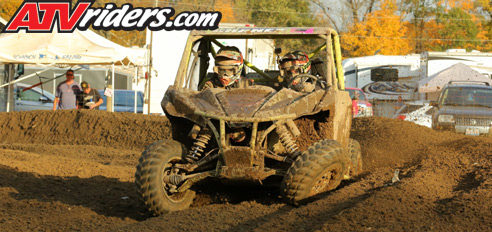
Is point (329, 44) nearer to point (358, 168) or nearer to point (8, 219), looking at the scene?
point (358, 168)

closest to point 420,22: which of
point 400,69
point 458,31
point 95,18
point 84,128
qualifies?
point 458,31

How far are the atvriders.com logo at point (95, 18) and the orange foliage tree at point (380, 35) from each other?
67.8 feet

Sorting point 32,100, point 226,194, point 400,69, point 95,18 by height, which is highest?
point 95,18

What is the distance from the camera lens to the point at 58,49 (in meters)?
19.0

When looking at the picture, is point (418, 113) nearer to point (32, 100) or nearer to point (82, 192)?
point (82, 192)

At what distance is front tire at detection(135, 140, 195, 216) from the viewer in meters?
6.72

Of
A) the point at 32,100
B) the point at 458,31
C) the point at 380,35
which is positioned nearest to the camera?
the point at 32,100

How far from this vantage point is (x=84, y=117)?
1831 centimetres

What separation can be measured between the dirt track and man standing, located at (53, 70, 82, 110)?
526 centimetres

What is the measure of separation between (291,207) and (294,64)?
240cm

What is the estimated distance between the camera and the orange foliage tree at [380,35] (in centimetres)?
4769

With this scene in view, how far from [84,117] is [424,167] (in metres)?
11.3

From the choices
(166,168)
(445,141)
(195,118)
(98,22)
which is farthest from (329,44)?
(98,22)

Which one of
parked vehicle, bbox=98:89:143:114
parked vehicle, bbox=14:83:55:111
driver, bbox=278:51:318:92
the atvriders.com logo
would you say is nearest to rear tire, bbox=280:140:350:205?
driver, bbox=278:51:318:92
